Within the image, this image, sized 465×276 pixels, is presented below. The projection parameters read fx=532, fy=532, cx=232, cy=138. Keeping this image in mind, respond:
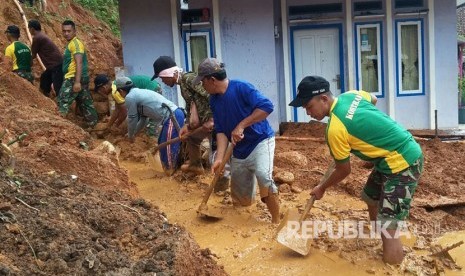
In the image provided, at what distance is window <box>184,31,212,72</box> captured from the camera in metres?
10.1

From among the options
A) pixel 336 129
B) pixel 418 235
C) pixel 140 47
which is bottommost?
pixel 418 235

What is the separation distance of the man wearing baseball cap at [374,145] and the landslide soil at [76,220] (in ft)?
4.56

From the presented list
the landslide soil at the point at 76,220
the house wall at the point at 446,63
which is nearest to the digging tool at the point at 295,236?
the landslide soil at the point at 76,220

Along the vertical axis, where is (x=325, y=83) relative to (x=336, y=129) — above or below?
above

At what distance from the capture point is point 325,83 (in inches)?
169

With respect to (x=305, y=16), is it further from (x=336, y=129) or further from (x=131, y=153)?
(x=336, y=129)

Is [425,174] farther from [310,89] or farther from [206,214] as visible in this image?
[310,89]

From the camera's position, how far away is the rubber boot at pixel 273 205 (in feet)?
18.2

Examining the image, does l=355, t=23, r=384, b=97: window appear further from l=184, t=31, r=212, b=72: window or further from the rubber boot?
the rubber boot

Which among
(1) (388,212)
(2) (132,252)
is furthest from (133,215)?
(1) (388,212)

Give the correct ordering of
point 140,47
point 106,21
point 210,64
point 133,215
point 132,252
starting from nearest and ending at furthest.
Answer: point 132,252 → point 133,215 → point 210,64 → point 140,47 → point 106,21

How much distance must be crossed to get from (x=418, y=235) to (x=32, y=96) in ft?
20.2

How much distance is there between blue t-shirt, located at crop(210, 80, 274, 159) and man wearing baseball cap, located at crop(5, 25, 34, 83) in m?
5.45

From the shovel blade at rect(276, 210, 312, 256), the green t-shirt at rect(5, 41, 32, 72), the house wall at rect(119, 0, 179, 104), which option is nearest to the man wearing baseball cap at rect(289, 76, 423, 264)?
the shovel blade at rect(276, 210, 312, 256)
